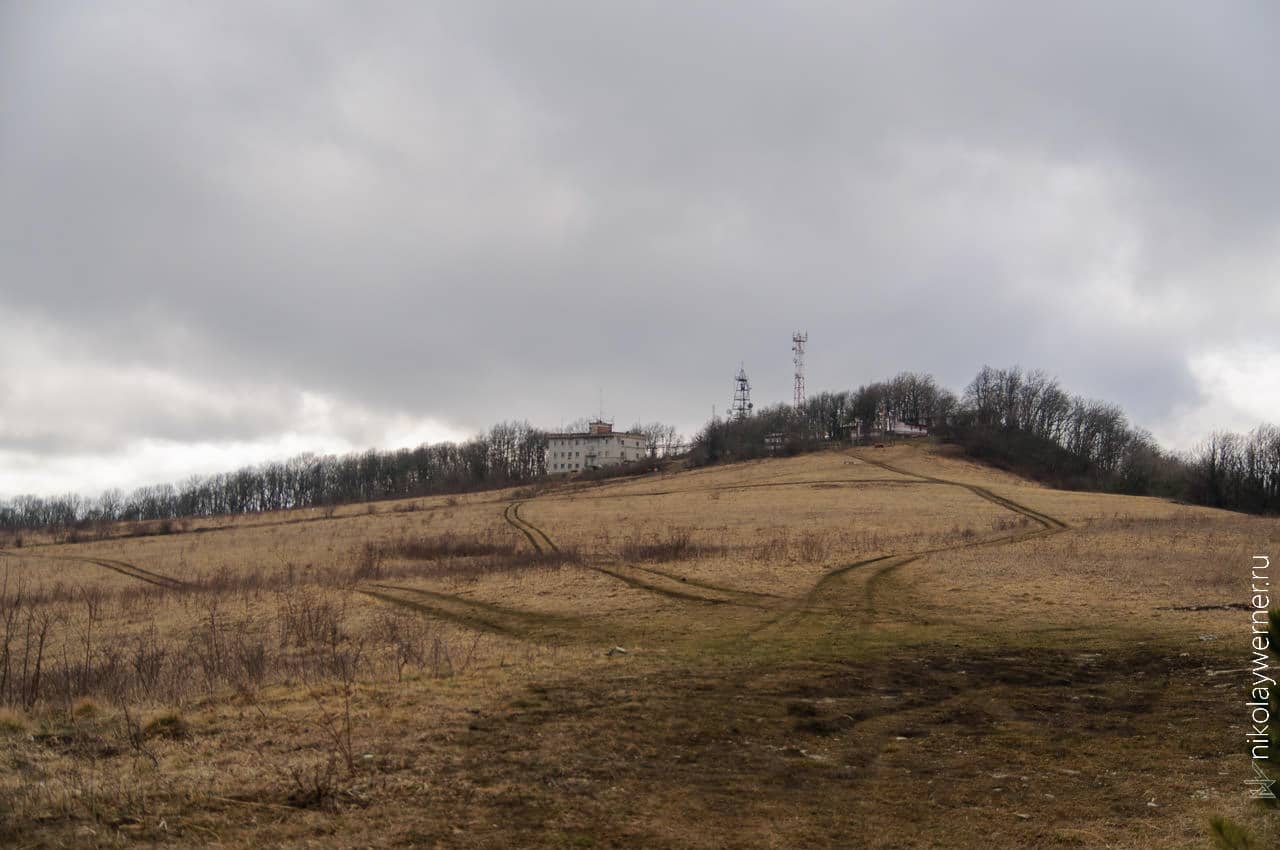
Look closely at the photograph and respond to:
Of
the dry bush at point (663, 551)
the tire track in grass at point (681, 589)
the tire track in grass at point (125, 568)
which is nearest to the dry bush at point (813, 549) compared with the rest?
the dry bush at point (663, 551)

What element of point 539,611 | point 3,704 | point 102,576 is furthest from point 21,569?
point 3,704

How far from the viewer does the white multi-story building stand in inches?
6954

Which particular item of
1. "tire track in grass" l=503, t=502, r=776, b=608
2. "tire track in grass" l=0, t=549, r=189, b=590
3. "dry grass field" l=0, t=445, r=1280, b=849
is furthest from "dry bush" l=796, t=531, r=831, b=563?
"tire track in grass" l=0, t=549, r=189, b=590

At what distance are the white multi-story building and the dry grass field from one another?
142 meters

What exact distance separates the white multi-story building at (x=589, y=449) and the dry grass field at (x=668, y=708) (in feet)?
466

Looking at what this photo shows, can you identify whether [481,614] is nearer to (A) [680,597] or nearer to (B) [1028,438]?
(A) [680,597]

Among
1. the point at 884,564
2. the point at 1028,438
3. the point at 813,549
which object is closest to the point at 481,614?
the point at 813,549

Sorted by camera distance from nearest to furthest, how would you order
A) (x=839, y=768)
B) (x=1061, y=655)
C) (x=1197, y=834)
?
(x=1197, y=834), (x=839, y=768), (x=1061, y=655)

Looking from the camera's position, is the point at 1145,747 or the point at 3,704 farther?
the point at 3,704

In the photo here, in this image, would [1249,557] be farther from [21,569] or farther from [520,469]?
[520,469]

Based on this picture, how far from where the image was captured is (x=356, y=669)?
16062mm

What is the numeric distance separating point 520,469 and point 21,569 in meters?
102

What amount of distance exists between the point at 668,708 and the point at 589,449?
6550 inches

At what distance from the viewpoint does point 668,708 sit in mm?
13125
